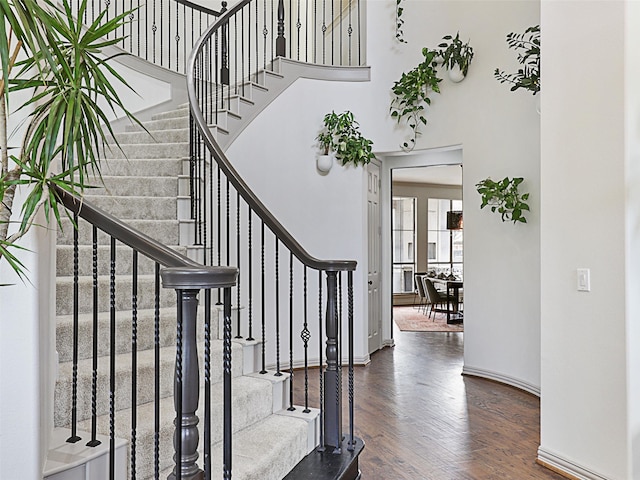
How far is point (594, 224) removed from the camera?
8.66 feet

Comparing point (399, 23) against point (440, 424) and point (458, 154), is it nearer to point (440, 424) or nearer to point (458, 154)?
point (458, 154)

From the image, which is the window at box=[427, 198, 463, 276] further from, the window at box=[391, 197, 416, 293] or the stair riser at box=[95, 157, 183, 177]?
the stair riser at box=[95, 157, 183, 177]

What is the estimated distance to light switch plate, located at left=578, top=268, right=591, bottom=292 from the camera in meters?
2.67

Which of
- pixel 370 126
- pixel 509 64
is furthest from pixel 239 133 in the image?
pixel 509 64

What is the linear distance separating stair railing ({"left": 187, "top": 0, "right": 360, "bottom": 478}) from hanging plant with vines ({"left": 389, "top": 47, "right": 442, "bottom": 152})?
1.13 metres

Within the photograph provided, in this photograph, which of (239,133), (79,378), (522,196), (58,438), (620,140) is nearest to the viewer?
(58,438)

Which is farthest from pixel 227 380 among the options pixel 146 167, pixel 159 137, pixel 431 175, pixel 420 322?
pixel 431 175

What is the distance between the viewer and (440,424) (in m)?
3.62

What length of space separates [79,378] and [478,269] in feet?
12.5

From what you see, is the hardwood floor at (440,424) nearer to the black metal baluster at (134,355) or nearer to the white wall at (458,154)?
the white wall at (458,154)

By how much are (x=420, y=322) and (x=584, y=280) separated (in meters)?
6.08

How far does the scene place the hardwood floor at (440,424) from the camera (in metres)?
2.88

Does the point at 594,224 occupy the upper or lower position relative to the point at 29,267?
upper

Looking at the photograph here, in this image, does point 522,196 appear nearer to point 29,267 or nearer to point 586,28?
point 586,28
